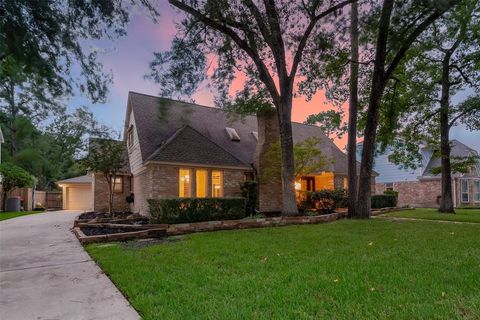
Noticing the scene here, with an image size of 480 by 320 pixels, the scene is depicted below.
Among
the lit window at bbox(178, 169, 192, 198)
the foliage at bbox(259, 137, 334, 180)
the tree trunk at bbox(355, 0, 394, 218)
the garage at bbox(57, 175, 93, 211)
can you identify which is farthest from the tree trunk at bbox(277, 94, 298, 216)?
the garage at bbox(57, 175, 93, 211)

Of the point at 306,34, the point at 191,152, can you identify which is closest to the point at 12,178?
the point at 191,152

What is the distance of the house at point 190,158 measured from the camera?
1269 centimetres

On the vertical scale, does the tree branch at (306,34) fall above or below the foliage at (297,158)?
above

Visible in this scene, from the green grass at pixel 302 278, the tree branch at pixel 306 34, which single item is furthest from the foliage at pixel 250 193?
the green grass at pixel 302 278

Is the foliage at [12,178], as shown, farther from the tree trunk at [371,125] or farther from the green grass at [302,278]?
the tree trunk at [371,125]

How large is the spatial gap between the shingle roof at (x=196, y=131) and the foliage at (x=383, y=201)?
8.66 feet

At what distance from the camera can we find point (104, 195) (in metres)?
17.4

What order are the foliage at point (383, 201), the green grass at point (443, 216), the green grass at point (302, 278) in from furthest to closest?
1. the foliage at point (383, 201)
2. the green grass at point (443, 216)
3. the green grass at point (302, 278)

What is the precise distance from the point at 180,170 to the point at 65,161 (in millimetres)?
29775

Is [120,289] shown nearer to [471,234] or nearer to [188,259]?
[188,259]

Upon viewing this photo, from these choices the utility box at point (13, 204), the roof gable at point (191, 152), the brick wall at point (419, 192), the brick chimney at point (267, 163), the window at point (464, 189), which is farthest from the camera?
the window at point (464, 189)

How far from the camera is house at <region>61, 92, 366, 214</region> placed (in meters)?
12.7

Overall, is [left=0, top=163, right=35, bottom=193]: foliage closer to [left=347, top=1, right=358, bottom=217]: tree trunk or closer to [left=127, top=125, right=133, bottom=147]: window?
[left=127, top=125, right=133, bottom=147]: window

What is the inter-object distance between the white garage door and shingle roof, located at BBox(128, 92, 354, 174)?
1255 cm
